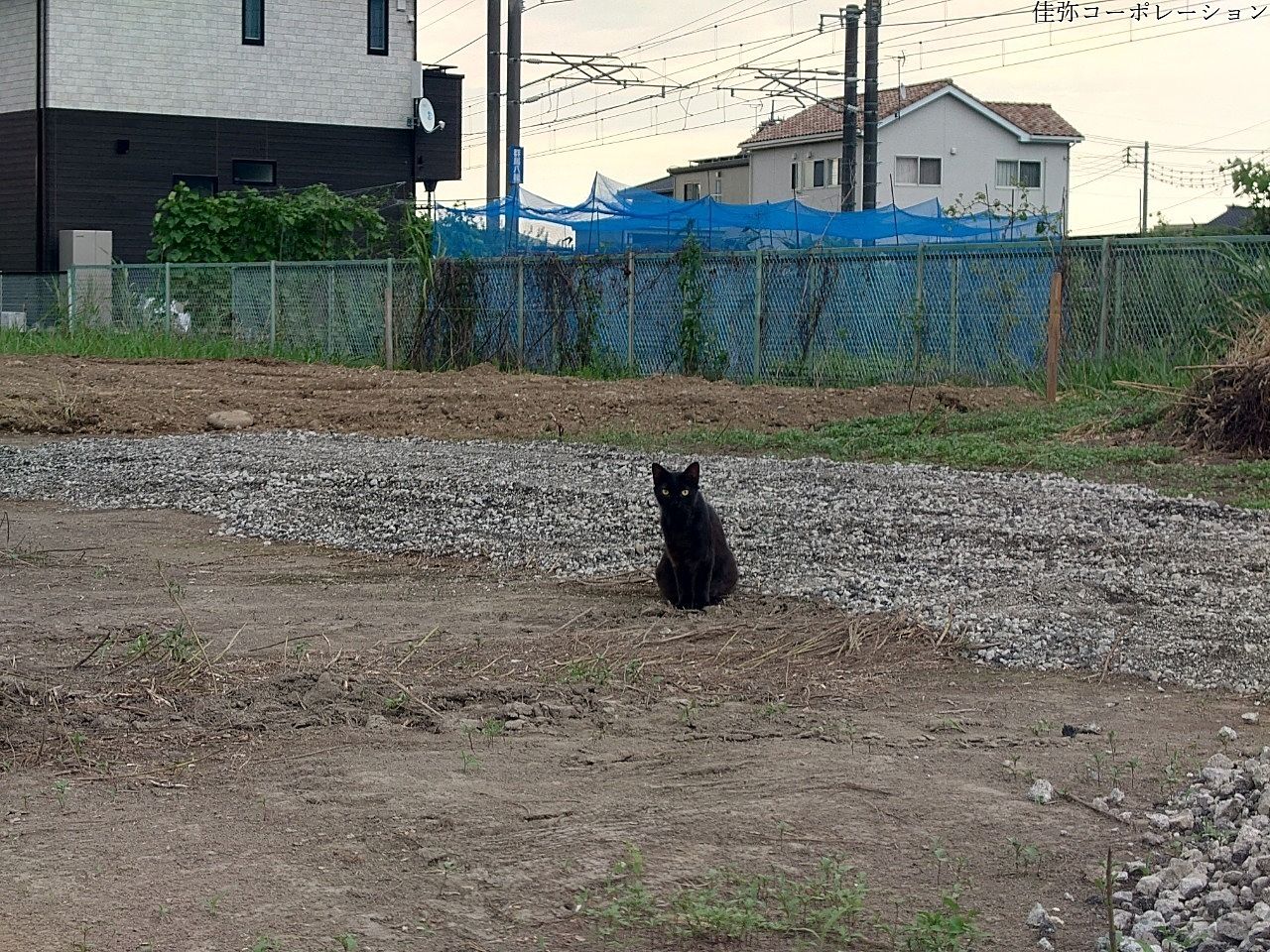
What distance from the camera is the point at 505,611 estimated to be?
299 inches

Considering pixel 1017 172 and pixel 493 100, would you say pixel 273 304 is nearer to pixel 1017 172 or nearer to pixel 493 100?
pixel 493 100

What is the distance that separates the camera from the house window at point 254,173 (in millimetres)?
34344

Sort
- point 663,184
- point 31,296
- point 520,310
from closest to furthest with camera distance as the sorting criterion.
Result: 1. point 520,310
2. point 31,296
3. point 663,184

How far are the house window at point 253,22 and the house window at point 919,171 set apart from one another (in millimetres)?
25645

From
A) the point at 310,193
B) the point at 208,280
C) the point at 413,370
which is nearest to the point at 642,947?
the point at 413,370

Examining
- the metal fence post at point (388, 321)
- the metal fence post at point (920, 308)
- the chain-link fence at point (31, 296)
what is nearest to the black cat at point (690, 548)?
the metal fence post at point (920, 308)

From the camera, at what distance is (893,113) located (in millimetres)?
51188

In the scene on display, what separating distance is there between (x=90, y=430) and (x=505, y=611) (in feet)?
36.3

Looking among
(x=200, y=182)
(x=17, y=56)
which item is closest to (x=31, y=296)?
(x=200, y=182)

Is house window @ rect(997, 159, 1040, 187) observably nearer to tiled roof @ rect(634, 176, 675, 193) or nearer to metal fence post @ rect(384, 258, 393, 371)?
tiled roof @ rect(634, 176, 675, 193)

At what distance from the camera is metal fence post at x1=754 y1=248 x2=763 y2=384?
20391mm

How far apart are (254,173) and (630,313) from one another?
16.1 metres

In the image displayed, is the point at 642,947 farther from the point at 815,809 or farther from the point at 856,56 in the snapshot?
the point at 856,56

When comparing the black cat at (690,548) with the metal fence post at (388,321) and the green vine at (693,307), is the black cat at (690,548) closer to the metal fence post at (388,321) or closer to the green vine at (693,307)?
the green vine at (693,307)
